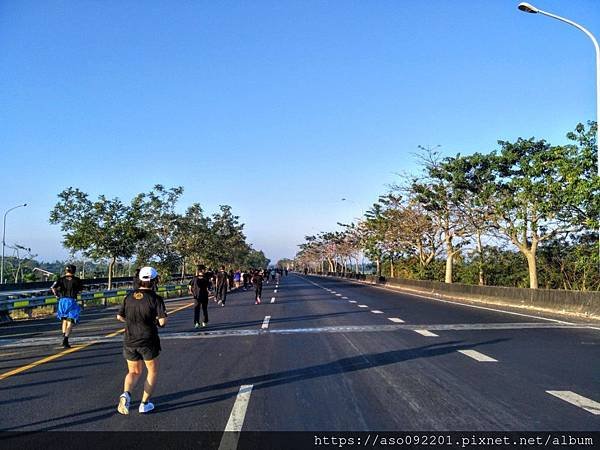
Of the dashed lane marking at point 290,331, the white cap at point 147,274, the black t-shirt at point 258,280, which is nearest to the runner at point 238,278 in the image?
the black t-shirt at point 258,280

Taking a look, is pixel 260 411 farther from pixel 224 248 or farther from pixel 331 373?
pixel 224 248

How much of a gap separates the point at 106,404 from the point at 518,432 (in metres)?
4.81

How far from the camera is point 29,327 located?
17.1 meters

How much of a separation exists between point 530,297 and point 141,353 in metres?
19.0

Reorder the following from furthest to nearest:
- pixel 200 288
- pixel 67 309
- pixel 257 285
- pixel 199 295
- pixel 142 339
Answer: pixel 257 285 → pixel 200 288 → pixel 199 295 → pixel 67 309 → pixel 142 339

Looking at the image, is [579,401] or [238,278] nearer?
[579,401]

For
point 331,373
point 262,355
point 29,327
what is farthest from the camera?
point 29,327

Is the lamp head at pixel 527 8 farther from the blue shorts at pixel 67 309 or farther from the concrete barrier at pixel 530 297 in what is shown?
the blue shorts at pixel 67 309

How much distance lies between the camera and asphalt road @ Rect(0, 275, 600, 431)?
19.9 feet

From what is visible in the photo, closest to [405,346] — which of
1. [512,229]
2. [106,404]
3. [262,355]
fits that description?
[262,355]

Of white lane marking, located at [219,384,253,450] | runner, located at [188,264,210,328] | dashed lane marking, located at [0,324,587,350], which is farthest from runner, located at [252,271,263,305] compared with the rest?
white lane marking, located at [219,384,253,450]

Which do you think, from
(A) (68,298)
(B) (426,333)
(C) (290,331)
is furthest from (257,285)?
(A) (68,298)

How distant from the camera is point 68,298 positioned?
1239 cm

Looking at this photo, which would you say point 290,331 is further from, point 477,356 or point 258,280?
point 258,280
